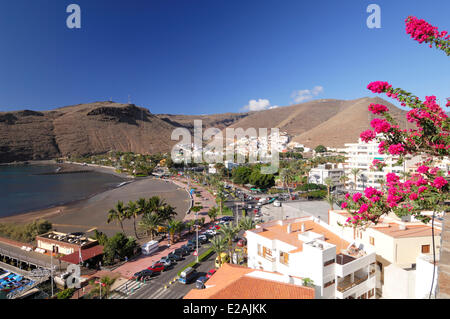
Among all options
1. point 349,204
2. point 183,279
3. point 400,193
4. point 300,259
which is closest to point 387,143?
point 400,193

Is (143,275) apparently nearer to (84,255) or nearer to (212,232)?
(84,255)

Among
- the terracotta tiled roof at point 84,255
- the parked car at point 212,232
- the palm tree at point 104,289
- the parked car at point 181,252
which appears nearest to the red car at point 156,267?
the parked car at point 181,252

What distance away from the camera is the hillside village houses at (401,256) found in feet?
35.0

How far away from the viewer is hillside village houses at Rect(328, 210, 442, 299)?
10664mm

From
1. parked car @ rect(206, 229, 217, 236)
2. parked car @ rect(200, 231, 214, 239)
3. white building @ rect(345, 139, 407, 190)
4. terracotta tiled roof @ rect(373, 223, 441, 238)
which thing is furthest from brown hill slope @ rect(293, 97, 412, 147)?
terracotta tiled roof @ rect(373, 223, 441, 238)

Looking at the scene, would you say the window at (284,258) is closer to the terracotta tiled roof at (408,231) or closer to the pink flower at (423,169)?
the terracotta tiled roof at (408,231)

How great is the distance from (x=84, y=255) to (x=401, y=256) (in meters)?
22.0

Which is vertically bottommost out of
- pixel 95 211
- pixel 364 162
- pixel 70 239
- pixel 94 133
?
pixel 95 211

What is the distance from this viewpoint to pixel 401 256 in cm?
1244

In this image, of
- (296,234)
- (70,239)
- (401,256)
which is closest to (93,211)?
(70,239)

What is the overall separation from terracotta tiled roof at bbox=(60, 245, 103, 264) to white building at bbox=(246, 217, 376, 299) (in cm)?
1340

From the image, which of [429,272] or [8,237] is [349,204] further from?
[8,237]

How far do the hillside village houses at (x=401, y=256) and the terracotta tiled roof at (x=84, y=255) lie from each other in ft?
62.3

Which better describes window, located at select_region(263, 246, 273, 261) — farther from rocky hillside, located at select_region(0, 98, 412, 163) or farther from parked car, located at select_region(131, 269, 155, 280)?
rocky hillside, located at select_region(0, 98, 412, 163)
